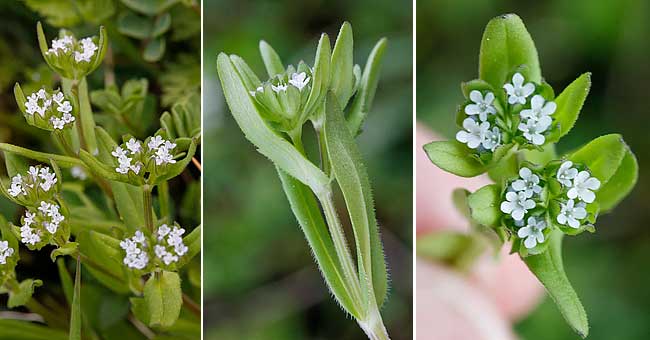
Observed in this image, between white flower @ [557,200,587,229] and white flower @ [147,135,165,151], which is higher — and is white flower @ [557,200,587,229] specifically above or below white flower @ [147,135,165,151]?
below

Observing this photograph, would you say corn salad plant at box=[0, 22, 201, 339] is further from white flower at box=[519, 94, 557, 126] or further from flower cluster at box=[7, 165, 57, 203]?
white flower at box=[519, 94, 557, 126]

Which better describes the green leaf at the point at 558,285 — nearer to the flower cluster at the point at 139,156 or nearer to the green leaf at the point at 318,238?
the green leaf at the point at 318,238

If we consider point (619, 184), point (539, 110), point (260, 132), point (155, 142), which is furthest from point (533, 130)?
point (155, 142)

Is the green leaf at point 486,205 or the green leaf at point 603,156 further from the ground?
the green leaf at point 486,205

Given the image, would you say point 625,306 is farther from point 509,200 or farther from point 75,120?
point 75,120

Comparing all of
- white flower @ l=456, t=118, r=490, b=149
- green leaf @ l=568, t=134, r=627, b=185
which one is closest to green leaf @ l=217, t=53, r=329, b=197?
white flower @ l=456, t=118, r=490, b=149

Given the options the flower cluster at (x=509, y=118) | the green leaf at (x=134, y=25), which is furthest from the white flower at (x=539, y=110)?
the green leaf at (x=134, y=25)

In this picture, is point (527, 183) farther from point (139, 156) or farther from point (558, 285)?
point (139, 156)
